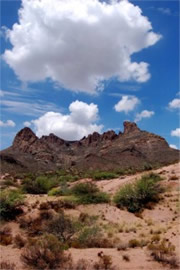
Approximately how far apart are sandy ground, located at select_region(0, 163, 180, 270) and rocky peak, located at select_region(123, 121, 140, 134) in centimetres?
10841

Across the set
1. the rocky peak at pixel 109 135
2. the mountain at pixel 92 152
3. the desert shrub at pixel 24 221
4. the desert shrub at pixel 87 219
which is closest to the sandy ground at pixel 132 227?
the desert shrub at pixel 24 221

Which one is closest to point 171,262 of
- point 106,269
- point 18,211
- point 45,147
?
point 106,269

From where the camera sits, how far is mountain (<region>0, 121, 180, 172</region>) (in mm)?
89556

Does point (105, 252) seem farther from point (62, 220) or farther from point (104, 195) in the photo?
point (104, 195)

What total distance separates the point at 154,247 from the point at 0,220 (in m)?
12.8

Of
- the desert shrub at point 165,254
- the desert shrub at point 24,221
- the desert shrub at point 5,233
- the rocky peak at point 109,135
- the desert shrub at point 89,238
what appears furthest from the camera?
the rocky peak at point 109,135

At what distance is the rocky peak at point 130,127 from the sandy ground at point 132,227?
356 feet

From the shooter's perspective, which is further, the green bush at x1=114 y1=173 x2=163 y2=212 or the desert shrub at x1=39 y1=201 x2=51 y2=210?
the green bush at x1=114 y1=173 x2=163 y2=212

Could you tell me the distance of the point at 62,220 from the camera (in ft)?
52.7

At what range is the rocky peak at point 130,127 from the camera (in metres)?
139

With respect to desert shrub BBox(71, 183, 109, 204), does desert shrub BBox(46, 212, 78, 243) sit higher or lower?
lower

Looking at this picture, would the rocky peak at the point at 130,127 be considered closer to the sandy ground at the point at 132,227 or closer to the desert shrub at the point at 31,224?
the sandy ground at the point at 132,227

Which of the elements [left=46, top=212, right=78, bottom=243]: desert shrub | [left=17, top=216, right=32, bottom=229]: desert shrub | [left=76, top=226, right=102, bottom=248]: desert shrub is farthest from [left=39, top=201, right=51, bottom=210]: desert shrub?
[left=76, top=226, right=102, bottom=248]: desert shrub

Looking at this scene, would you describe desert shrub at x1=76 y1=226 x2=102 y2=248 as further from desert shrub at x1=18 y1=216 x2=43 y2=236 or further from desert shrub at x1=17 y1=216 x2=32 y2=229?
desert shrub at x1=17 y1=216 x2=32 y2=229
